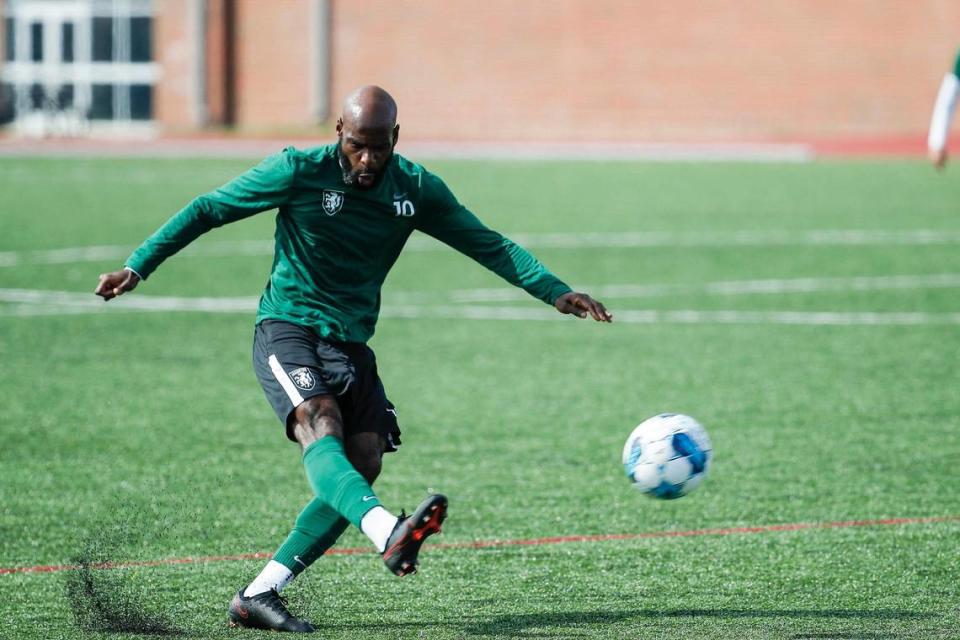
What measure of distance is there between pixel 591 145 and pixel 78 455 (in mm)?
31954

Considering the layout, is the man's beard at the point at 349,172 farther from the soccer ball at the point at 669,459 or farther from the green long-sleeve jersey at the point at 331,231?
the soccer ball at the point at 669,459

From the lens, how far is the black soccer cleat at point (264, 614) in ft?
16.9

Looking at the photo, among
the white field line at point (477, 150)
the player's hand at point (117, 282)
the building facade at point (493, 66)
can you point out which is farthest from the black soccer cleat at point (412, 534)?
the building facade at point (493, 66)

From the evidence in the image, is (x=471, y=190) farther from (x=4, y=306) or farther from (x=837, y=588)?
(x=837, y=588)

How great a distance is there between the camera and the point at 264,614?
5184 millimetres

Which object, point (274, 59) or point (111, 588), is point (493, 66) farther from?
point (111, 588)

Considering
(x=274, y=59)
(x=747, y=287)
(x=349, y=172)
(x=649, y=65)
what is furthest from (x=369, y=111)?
(x=274, y=59)

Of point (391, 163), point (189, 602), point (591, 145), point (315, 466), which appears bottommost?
point (591, 145)

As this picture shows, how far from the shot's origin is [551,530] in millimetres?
6777

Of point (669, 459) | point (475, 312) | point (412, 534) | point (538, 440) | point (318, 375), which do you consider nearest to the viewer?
point (412, 534)

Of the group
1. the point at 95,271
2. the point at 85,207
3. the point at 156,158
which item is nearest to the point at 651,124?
the point at 156,158

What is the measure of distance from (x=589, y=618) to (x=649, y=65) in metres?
35.4

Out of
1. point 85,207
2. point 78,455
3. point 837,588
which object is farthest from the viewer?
point 85,207

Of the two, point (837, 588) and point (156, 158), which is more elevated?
point (837, 588)
